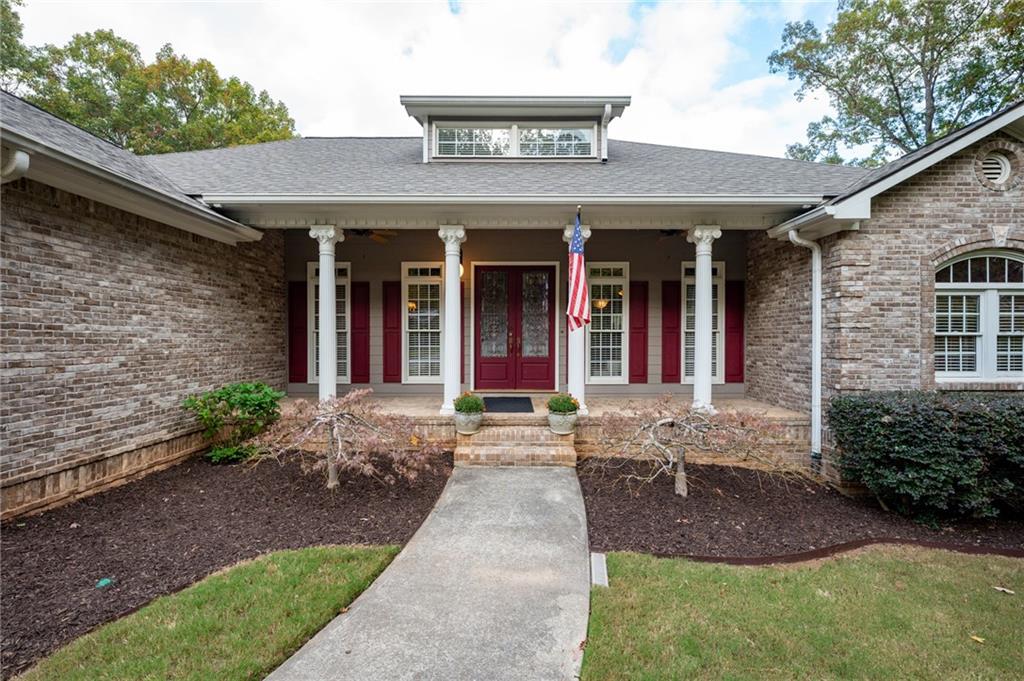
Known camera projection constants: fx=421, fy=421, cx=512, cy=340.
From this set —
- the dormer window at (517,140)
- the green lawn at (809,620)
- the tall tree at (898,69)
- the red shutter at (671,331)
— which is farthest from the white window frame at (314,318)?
the tall tree at (898,69)

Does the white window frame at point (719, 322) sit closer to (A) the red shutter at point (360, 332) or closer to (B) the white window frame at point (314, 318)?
(A) the red shutter at point (360, 332)

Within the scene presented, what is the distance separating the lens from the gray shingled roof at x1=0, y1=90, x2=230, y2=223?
162 inches

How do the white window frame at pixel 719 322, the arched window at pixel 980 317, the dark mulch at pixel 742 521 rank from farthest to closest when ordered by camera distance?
the white window frame at pixel 719 322, the arched window at pixel 980 317, the dark mulch at pixel 742 521

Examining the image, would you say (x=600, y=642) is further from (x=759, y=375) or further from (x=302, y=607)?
(x=759, y=375)

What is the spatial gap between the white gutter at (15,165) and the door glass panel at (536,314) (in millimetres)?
6263

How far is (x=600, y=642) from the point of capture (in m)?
2.49

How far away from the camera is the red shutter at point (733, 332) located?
7.96 m

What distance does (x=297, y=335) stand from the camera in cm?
810

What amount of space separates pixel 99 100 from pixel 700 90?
2363 centimetres

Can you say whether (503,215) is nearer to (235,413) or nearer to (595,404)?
(595,404)

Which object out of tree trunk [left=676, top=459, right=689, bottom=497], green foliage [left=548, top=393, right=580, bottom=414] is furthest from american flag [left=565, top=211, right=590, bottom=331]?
tree trunk [left=676, top=459, right=689, bottom=497]

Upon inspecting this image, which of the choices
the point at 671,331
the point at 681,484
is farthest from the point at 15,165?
the point at 671,331

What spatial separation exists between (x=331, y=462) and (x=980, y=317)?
27.2 ft

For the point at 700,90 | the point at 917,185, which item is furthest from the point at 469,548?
the point at 700,90
